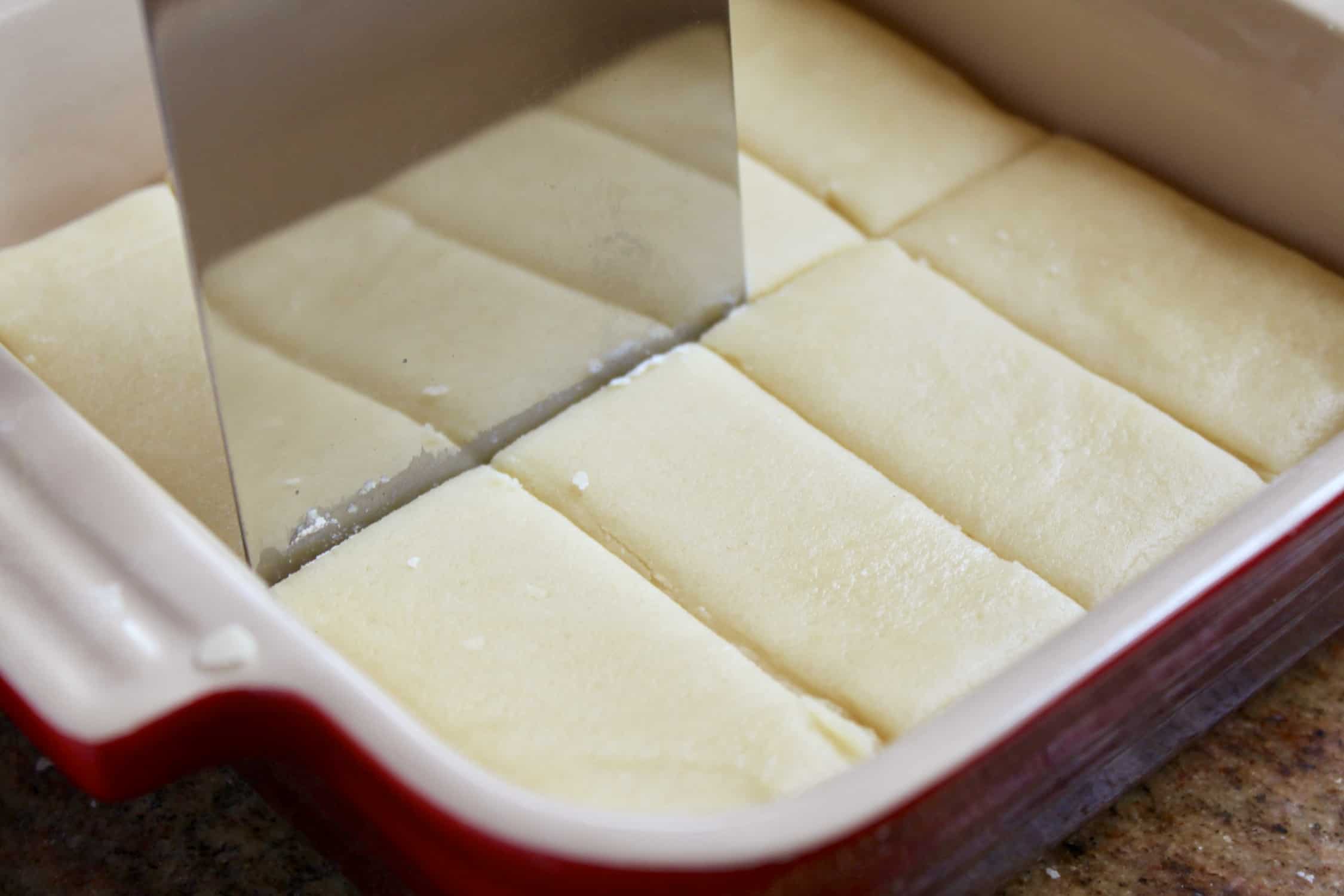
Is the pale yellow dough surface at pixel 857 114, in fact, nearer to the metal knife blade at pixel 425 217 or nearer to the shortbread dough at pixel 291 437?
the metal knife blade at pixel 425 217

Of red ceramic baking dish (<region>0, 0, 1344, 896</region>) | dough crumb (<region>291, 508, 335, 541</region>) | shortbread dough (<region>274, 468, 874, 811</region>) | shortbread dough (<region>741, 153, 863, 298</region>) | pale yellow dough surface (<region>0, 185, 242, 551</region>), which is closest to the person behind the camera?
red ceramic baking dish (<region>0, 0, 1344, 896</region>)

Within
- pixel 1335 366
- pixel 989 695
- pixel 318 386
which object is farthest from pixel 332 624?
pixel 1335 366

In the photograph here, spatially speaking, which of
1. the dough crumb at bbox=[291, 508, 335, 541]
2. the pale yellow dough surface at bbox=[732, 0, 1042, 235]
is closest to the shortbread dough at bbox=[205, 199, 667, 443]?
the dough crumb at bbox=[291, 508, 335, 541]

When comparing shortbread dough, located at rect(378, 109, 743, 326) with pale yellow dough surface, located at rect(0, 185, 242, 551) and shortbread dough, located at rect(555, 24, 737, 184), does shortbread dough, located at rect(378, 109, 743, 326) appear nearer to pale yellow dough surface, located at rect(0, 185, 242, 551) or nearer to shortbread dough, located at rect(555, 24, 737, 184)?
shortbread dough, located at rect(555, 24, 737, 184)

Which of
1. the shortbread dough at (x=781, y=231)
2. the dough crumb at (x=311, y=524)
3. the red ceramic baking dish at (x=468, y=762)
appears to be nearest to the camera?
the red ceramic baking dish at (x=468, y=762)

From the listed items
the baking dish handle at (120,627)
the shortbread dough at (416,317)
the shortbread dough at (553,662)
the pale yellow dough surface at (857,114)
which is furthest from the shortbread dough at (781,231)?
the baking dish handle at (120,627)
